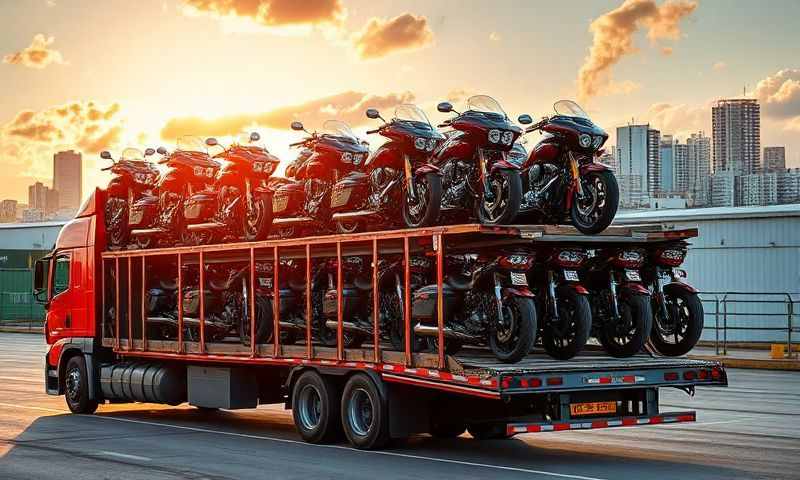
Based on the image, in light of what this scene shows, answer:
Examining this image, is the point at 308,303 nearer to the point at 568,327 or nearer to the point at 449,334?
the point at 449,334

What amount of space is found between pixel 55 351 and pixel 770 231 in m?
22.7

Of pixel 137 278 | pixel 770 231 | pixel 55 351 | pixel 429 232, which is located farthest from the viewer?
pixel 770 231

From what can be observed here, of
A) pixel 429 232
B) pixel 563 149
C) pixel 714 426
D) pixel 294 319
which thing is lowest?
pixel 714 426

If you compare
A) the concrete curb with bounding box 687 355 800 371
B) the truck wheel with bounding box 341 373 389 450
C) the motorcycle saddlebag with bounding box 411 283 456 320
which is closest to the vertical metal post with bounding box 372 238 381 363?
the truck wheel with bounding box 341 373 389 450

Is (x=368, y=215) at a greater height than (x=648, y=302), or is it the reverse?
(x=368, y=215)

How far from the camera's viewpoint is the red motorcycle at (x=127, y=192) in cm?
1970

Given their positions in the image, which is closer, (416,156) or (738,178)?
(416,156)

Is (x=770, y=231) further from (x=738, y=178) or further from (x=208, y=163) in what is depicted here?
(x=738, y=178)

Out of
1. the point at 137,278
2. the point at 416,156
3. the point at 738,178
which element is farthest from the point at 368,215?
→ the point at 738,178

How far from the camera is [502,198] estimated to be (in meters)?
13.2

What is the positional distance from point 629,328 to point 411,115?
381 cm

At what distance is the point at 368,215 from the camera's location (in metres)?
15.4

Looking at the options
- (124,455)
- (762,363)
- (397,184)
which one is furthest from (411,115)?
(762,363)

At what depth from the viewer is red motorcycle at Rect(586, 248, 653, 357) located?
43.3 feet
